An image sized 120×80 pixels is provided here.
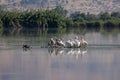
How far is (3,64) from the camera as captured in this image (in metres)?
25.6

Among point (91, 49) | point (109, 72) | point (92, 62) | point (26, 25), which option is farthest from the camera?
point (26, 25)

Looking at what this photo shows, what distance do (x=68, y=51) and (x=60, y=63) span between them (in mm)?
5691

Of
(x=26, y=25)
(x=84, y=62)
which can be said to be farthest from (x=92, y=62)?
(x=26, y=25)

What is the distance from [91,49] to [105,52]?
201 centimetres

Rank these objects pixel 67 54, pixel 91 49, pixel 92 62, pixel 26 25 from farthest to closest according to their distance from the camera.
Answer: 1. pixel 26 25
2. pixel 91 49
3. pixel 67 54
4. pixel 92 62

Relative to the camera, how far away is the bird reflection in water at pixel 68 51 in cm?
3003

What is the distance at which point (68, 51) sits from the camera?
3117cm

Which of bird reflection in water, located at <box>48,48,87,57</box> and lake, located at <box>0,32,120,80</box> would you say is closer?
lake, located at <box>0,32,120,80</box>

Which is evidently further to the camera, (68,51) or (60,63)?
(68,51)

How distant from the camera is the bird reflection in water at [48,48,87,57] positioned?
98.5ft

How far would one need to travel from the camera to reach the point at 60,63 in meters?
25.5

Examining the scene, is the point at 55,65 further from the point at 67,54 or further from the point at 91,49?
the point at 91,49

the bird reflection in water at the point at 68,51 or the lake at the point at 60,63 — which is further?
the bird reflection in water at the point at 68,51

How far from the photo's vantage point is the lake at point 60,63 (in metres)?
21.8
